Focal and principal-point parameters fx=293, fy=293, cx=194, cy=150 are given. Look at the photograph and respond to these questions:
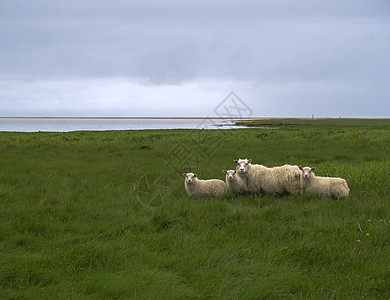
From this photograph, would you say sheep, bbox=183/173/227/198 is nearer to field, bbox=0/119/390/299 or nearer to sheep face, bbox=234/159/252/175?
field, bbox=0/119/390/299

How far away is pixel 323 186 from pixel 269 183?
1419 mm

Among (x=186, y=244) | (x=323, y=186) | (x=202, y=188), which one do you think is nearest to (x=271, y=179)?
(x=323, y=186)

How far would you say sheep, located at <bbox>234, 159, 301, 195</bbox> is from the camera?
8.21 metres

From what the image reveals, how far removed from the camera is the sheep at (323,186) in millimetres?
7739

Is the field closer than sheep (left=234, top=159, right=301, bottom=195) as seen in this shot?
Yes

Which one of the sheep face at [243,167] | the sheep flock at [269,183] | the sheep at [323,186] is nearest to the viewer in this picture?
the sheep at [323,186]

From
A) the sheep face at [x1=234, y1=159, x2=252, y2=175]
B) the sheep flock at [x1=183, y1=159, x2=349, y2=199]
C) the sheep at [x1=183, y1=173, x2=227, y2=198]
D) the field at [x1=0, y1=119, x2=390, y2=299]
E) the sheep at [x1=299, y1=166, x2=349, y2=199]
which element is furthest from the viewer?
the sheep at [x1=183, y1=173, x2=227, y2=198]

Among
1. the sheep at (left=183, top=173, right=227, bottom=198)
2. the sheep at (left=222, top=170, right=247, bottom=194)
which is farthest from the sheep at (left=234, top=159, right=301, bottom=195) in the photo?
the sheep at (left=183, top=173, right=227, bottom=198)

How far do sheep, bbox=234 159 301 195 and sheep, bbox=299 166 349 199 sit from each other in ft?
0.78

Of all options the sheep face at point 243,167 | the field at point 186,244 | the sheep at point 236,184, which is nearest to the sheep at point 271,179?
the sheep face at point 243,167

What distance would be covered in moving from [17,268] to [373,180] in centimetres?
970

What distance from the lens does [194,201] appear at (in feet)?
25.2

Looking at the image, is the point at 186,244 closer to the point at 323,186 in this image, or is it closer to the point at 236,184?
the point at 236,184

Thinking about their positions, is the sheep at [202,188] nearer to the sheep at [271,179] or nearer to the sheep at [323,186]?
the sheep at [271,179]
